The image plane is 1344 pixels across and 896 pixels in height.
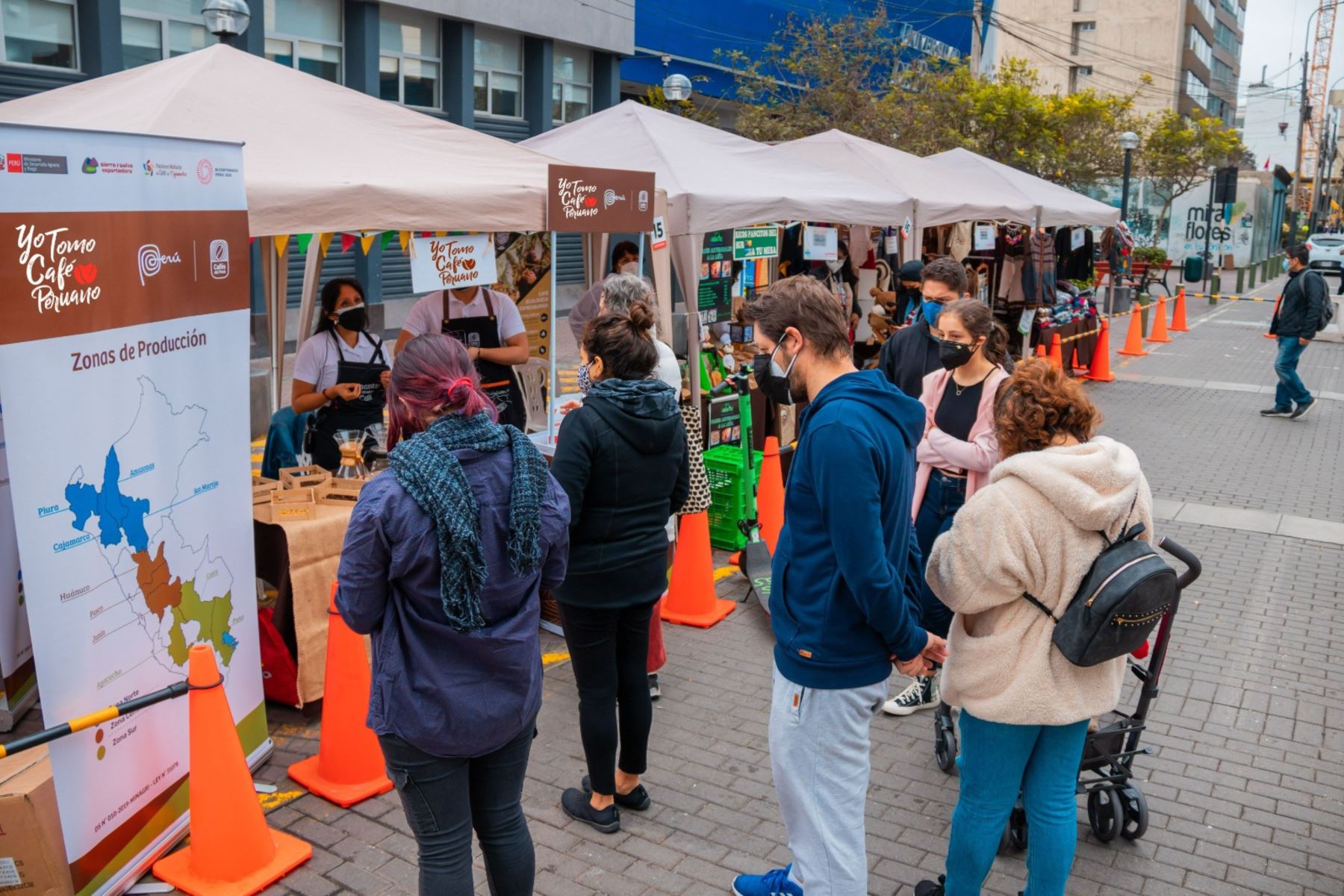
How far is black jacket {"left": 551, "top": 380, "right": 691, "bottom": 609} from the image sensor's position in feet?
12.5

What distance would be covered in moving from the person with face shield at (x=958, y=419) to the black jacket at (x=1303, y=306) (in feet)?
31.9

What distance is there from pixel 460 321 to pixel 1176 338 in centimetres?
1856

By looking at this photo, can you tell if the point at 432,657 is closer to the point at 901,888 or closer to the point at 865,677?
the point at 865,677

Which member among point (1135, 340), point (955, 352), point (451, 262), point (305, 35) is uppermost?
point (305, 35)

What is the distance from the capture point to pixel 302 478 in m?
5.19

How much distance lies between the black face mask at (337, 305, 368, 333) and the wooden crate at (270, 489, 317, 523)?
1.49m

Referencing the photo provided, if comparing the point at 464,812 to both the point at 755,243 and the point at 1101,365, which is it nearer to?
the point at 755,243

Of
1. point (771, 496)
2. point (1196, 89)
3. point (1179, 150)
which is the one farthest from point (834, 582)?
point (1196, 89)

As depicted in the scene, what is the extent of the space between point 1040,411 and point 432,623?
177 cm

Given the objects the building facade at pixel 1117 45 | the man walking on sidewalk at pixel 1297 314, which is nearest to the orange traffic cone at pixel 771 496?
the man walking on sidewalk at pixel 1297 314

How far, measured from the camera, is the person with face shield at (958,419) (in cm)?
461

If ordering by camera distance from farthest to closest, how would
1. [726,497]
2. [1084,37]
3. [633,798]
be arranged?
[1084,37] < [726,497] < [633,798]

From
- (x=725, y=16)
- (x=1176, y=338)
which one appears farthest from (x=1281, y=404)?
(x=725, y=16)

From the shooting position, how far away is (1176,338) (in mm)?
22016
